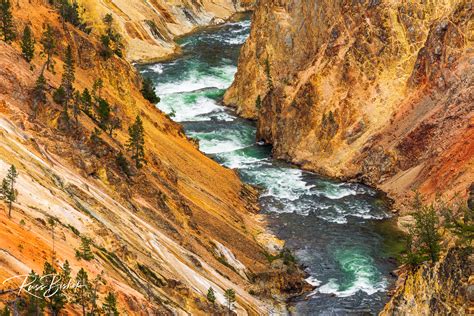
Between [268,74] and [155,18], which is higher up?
[268,74]

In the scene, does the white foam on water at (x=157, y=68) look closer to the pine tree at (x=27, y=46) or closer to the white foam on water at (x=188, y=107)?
the white foam on water at (x=188, y=107)

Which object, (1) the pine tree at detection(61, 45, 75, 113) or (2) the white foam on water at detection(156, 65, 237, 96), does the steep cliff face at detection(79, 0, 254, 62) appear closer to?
(2) the white foam on water at detection(156, 65, 237, 96)

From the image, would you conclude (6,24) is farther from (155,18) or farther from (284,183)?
(155,18)

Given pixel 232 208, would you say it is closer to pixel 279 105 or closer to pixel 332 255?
pixel 332 255

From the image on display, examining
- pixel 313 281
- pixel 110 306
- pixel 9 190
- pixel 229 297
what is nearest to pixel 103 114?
pixel 313 281

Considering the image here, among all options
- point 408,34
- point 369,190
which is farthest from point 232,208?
point 408,34

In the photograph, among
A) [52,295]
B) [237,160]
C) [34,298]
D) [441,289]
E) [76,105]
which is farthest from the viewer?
[237,160]
